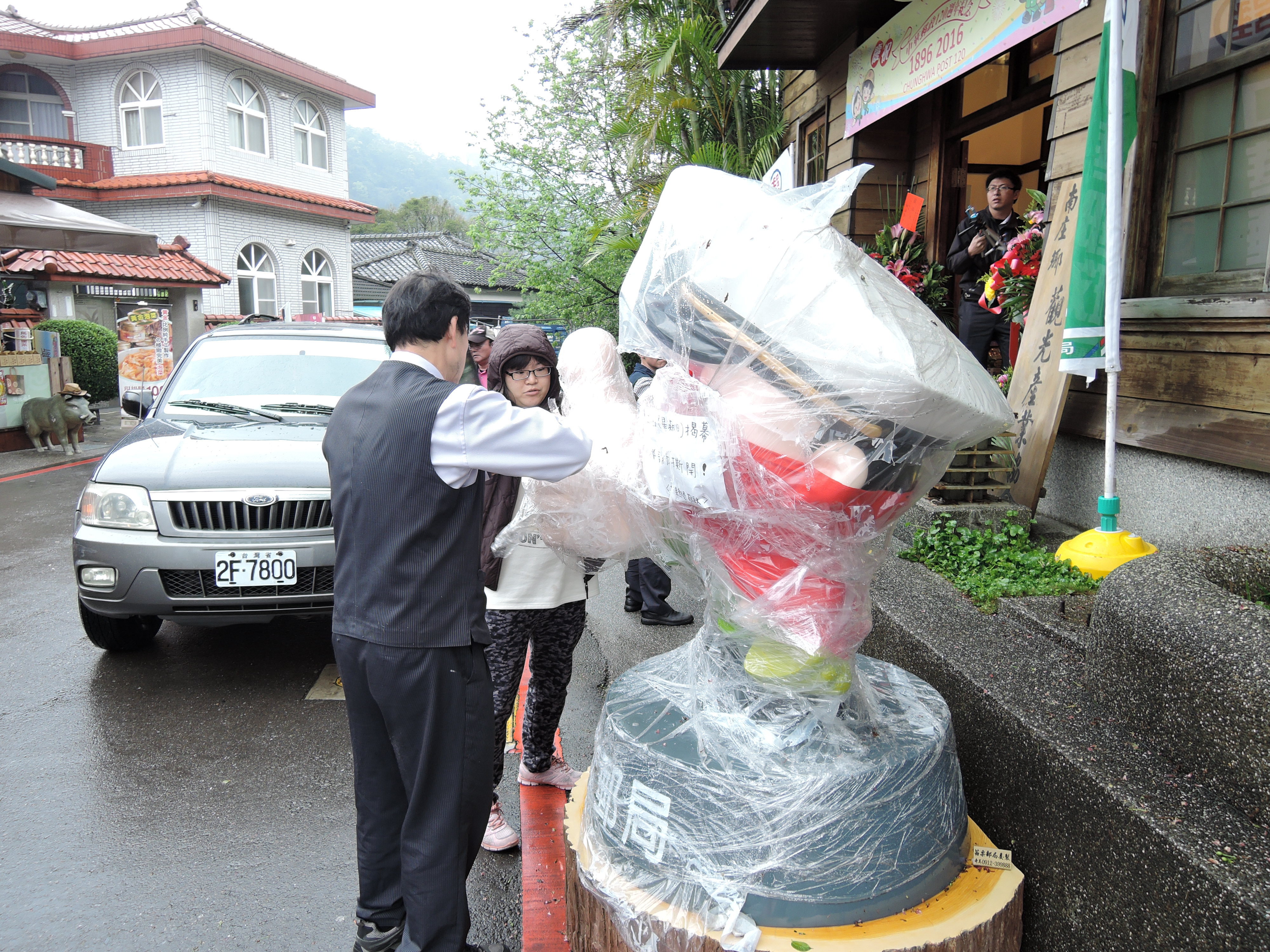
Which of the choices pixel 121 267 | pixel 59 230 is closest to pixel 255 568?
pixel 59 230

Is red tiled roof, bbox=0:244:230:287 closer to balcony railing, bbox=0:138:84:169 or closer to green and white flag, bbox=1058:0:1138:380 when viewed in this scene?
balcony railing, bbox=0:138:84:169

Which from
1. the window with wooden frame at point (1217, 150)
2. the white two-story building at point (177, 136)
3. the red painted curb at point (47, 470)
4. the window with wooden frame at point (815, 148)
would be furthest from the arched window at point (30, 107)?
the window with wooden frame at point (1217, 150)

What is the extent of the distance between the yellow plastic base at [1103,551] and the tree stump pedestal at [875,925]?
1845 mm

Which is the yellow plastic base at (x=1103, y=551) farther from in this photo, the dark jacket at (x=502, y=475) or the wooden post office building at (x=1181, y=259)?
the dark jacket at (x=502, y=475)

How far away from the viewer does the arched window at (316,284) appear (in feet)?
80.0

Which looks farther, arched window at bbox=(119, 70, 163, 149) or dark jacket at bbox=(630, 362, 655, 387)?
arched window at bbox=(119, 70, 163, 149)

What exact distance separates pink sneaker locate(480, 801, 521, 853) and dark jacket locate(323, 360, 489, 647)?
121 cm

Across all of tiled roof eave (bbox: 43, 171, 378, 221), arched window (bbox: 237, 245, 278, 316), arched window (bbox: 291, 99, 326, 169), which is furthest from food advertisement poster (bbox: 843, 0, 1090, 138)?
arched window (bbox: 291, 99, 326, 169)

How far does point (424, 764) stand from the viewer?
2.12 meters

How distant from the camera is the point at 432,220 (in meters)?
48.7

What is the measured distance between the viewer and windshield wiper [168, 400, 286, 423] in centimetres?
517

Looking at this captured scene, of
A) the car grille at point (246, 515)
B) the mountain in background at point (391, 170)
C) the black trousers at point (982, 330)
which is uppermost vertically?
the mountain in background at point (391, 170)

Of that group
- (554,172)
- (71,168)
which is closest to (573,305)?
(554,172)

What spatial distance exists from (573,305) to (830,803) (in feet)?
45.3
